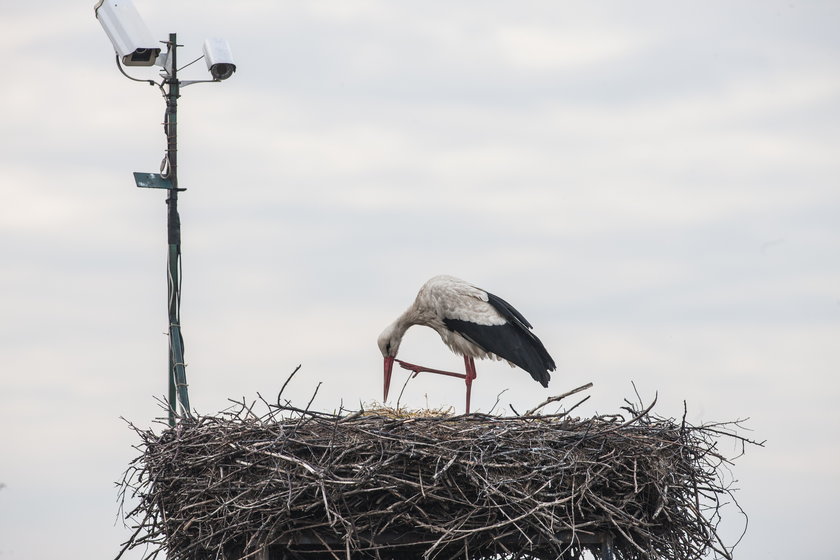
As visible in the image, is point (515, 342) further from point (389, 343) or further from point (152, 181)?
point (152, 181)

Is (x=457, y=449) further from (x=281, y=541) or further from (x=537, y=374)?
(x=537, y=374)

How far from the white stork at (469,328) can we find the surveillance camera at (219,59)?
2.55 metres

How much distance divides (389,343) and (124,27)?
332 cm

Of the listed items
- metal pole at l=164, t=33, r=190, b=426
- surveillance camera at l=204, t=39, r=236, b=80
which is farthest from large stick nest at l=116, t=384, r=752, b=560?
surveillance camera at l=204, t=39, r=236, b=80

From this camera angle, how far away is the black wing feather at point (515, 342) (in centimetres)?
1067

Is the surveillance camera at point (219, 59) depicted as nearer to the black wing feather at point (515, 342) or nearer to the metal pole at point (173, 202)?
the metal pole at point (173, 202)

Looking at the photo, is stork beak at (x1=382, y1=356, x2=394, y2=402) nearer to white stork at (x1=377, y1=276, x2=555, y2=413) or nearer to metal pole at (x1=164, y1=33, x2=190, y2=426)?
white stork at (x1=377, y1=276, x2=555, y2=413)

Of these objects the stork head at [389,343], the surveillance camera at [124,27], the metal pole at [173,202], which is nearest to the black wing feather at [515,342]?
the stork head at [389,343]

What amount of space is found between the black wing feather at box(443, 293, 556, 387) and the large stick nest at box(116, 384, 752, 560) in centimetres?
172

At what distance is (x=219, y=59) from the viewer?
930 centimetres

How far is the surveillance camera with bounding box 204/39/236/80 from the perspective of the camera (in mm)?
9305

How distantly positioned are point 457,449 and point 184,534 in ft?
5.44

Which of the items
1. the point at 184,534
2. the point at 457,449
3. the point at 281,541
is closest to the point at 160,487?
the point at 184,534

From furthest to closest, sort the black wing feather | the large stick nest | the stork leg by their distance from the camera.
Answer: the stork leg, the black wing feather, the large stick nest
